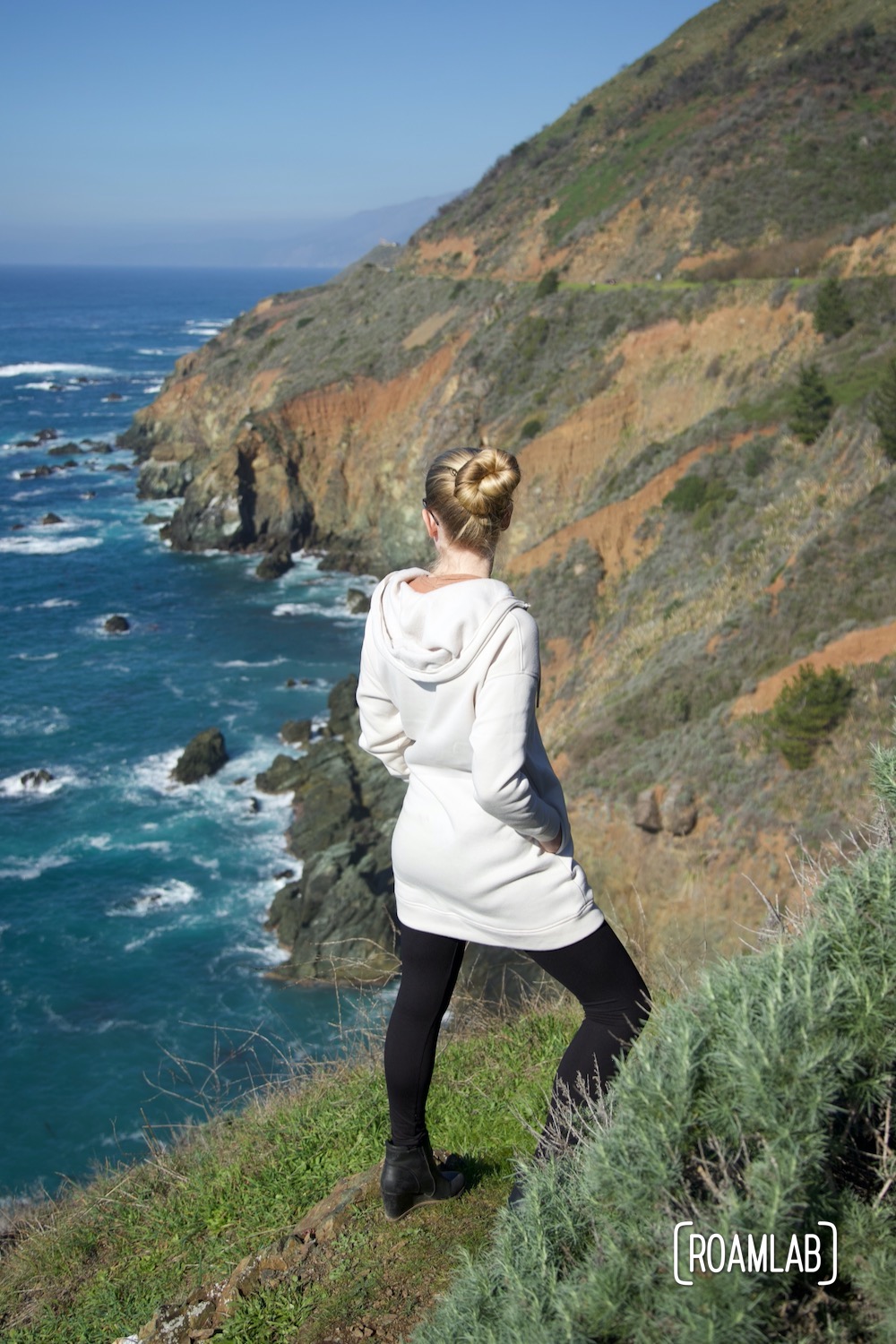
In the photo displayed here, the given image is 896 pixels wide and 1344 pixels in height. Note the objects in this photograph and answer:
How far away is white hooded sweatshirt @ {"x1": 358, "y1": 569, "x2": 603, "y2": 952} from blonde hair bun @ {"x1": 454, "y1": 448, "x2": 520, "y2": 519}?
0.79ft

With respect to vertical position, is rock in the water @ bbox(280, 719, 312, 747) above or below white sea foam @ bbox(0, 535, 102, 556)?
below

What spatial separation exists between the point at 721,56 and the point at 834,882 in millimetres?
60972

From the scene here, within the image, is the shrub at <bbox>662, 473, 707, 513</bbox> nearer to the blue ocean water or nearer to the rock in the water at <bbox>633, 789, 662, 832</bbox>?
the rock in the water at <bbox>633, 789, 662, 832</bbox>

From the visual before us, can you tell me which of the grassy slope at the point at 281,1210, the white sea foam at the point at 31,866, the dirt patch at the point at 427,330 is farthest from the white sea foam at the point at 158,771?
the dirt patch at the point at 427,330

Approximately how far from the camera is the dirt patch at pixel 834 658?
1405 centimetres

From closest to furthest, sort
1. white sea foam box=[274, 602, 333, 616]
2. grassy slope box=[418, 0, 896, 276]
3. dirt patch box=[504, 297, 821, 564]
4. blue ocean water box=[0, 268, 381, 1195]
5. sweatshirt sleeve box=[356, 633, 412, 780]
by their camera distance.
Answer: sweatshirt sleeve box=[356, 633, 412, 780] < blue ocean water box=[0, 268, 381, 1195] < dirt patch box=[504, 297, 821, 564] < grassy slope box=[418, 0, 896, 276] < white sea foam box=[274, 602, 333, 616]

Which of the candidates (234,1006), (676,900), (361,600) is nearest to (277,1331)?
(676,900)

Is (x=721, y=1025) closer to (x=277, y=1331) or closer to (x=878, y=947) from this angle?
(x=878, y=947)

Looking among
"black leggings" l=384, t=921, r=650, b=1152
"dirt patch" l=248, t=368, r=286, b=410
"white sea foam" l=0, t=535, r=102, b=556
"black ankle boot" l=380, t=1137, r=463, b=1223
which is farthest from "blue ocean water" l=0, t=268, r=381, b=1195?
"dirt patch" l=248, t=368, r=286, b=410

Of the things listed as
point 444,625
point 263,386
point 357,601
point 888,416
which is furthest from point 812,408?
point 263,386

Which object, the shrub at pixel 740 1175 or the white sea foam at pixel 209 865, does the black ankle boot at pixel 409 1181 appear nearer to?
the shrub at pixel 740 1175

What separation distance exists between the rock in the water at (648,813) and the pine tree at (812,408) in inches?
406

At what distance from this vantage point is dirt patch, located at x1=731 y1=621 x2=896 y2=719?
46.1 feet

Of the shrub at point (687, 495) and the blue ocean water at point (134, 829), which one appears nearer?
the blue ocean water at point (134, 829)
